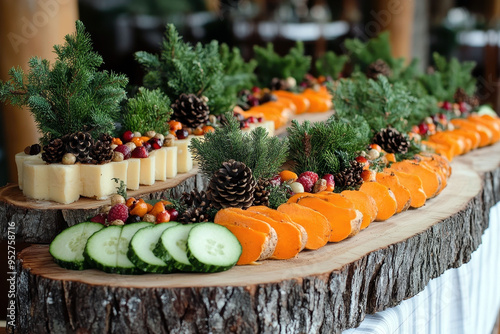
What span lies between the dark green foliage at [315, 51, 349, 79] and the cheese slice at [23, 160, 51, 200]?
3.28 m

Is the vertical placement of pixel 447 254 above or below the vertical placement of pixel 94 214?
below

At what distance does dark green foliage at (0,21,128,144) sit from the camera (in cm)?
282

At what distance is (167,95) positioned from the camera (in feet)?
12.0

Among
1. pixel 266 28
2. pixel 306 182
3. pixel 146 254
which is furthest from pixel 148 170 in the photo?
pixel 266 28

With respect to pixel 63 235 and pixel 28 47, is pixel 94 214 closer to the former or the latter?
pixel 63 235

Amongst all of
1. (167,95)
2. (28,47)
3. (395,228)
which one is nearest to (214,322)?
(395,228)

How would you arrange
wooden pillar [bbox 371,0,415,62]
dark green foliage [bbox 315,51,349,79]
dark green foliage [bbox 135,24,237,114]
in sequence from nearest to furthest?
dark green foliage [bbox 135,24,237,114], dark green foliage [bbox 315,51,349,79], wooden pillar [bbox 371,0,415,62]

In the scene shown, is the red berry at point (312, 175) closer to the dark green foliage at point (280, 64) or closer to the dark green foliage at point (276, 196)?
the dark green foliage at point (276, 196)

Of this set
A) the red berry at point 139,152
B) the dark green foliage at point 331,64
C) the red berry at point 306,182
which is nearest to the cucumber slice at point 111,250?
the red berry at point 139,152

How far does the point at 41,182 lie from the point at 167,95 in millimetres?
1087

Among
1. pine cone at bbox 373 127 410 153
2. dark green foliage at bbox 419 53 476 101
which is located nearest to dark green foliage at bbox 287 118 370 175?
pine cone at bbox 373 127 410 153

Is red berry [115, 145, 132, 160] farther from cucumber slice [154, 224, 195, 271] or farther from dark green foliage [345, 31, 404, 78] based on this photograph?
dark green foliage [345, 31, 404, 78]

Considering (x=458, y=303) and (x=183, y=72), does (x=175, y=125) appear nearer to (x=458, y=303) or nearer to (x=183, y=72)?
(x=183, y=72)

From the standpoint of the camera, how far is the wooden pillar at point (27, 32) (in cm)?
427
